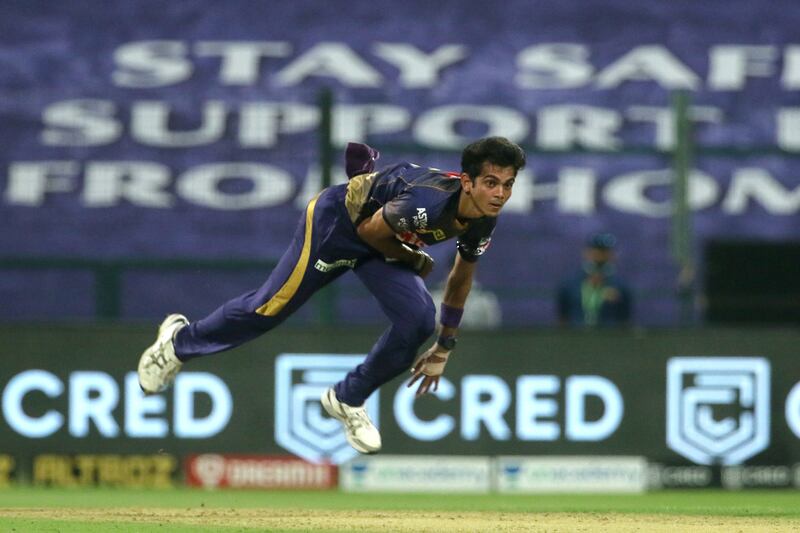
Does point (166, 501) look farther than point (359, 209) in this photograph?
Yes

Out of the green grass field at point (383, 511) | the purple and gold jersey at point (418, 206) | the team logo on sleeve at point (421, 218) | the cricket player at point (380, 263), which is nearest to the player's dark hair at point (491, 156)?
the cricket player at point (380, 263)

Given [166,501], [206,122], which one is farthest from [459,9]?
[166,501]

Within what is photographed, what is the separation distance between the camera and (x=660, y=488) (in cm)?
1396

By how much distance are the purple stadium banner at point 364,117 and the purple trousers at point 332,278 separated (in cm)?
424

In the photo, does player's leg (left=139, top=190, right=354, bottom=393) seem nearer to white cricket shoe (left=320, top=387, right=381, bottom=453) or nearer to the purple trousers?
the purple trousers

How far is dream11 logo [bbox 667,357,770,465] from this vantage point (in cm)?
1395

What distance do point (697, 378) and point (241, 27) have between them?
11.2 meters

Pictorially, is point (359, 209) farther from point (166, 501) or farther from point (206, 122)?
point (206, 122)

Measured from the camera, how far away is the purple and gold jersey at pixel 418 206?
9477mm

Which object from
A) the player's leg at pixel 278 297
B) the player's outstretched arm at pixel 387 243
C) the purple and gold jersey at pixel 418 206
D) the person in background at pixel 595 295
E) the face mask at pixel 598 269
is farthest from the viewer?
the face mask at pixel 598 269

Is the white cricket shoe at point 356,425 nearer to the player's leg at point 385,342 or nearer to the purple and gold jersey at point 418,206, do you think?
the player's leg at point 385,342

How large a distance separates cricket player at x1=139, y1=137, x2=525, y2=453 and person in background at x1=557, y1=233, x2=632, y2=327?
4.09m

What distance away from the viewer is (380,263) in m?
10.1

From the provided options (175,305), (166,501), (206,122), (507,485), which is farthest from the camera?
(206,122)
